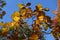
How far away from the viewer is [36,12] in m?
2.48

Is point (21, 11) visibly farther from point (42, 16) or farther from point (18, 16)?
point (42, 16)

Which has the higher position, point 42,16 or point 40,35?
point 42,16

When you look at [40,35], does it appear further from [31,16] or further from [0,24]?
[0,24]

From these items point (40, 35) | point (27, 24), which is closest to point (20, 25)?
point (27, 24)

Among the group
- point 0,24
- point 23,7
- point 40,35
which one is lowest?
point 40,35

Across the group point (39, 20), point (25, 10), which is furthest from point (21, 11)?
point (39, 20)

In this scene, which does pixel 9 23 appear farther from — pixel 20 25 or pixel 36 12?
pixel 36 12

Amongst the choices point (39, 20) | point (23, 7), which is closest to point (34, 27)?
point (39, 20)

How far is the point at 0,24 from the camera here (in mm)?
2529

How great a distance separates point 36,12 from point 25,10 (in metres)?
0.12

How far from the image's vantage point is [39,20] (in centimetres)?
247

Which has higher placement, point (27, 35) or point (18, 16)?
point (18, 16)

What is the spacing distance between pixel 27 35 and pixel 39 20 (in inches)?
8.8

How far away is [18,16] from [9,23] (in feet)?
0.50
